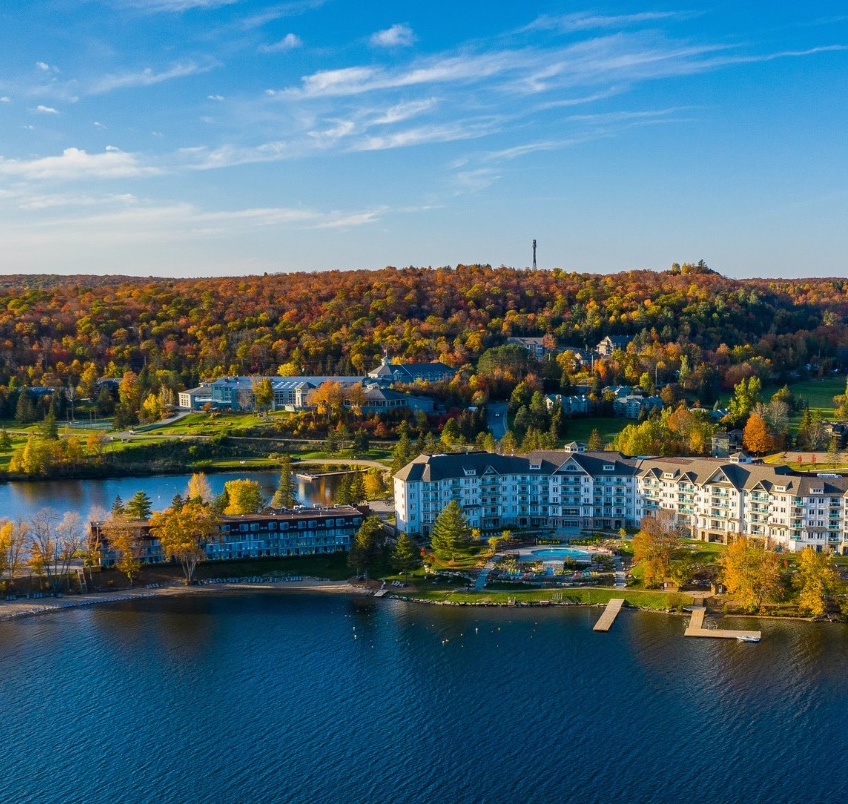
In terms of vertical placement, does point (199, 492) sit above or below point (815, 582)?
above

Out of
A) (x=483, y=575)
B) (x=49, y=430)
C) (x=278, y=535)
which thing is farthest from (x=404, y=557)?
(x=49, y=430)

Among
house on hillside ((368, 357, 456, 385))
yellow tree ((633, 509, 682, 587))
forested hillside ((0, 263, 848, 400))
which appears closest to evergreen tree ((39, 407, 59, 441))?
forested hillside ((0, 263, 848, 400))

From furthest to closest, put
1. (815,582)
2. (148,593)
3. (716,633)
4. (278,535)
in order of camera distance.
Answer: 1. (278,535)
2. (148,593)
3. (815,582)
4. (716,633)

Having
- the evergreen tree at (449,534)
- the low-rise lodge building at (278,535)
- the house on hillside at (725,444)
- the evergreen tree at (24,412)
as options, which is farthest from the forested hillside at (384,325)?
the low-rise lodge building at (278,535)

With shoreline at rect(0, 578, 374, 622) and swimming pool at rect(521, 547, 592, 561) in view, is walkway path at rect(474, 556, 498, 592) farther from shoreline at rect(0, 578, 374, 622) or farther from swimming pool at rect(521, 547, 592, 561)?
shoreline at rect(0, 578, 374, 622)

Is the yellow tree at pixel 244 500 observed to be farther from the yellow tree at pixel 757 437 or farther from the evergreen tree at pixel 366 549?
the yellow tree at pixel 757 437

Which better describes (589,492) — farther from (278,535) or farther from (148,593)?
(148,593)

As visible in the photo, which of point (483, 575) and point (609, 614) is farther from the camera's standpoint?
point (483, 575)
